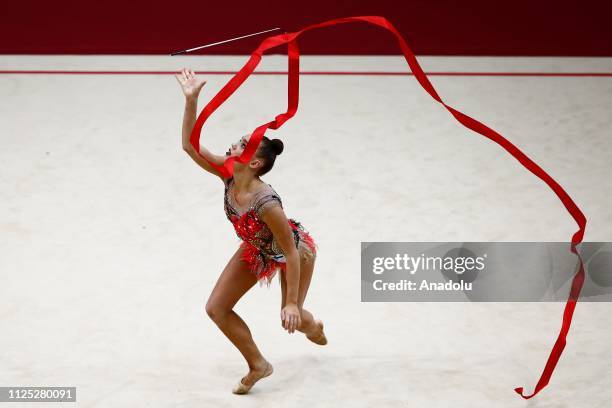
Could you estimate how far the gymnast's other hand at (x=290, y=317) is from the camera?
3.26 metres

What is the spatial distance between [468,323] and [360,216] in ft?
3.42

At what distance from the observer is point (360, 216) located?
4957 millimetres

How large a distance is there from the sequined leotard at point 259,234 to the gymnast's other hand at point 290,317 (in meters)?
0.26

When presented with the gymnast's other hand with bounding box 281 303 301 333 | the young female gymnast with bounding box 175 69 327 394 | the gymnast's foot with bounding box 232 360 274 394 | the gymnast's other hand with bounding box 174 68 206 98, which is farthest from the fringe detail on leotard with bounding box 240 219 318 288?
the gymnast's other hand with bounding box 174 68 206 98

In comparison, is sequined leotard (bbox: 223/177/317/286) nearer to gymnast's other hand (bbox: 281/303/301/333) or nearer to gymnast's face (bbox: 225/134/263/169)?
gymnast's face (bbox: 225/134/263/169)

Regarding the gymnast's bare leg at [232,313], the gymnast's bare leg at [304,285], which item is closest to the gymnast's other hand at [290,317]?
the gymnast's bare leg at [304,285]

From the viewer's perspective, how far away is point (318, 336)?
12.5 ft

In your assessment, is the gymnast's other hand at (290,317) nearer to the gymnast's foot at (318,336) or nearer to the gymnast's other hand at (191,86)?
the gymnast's foot at (318,336)

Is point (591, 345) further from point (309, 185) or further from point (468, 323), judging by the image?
point (309, 185)

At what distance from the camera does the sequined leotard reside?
334 centimetres

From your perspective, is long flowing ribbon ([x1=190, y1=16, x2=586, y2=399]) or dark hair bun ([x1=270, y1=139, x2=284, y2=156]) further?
dark hair bun ([x1=270, y1=139, x2=284, y2=156])

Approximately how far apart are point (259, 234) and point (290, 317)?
353 millimetres

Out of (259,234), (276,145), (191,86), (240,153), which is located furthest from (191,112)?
(259,234)

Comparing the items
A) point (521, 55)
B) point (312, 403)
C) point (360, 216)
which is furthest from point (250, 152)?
point (521, 55)
